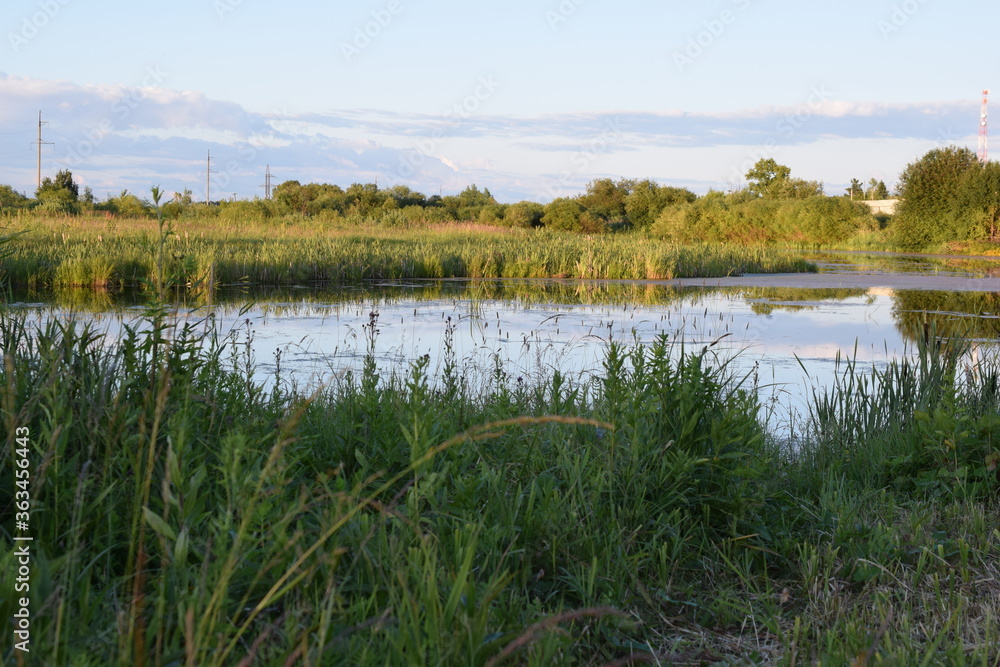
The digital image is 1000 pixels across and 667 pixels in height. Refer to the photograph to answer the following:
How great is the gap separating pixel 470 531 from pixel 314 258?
1269 cm

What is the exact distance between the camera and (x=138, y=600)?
1.50m

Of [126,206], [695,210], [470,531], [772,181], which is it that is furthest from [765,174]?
[470,531]

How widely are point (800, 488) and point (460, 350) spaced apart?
3539mm

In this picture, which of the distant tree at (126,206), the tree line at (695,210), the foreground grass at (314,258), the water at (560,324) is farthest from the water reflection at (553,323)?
the distant tree at (126,206)

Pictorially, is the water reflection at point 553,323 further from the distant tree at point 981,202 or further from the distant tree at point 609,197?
the distant tree at point 609,197

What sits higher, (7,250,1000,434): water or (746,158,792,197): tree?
(746,158,792,197): tree

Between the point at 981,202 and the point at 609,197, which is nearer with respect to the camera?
the point at 981,202

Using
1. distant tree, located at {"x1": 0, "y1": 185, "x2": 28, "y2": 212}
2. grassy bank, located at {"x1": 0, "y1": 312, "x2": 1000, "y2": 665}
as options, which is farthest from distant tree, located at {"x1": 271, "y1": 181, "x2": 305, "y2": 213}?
grassy bank, located at {"x1": 0, "y1": 312, "x2": 1000, "y2": 665}

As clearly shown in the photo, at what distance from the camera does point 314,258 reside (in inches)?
554

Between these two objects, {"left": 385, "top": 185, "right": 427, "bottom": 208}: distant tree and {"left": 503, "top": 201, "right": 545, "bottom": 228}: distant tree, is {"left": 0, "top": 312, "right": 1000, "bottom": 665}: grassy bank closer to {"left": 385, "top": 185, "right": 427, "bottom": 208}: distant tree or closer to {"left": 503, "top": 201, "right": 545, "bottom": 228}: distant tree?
{"left": 503, "top": 201, "right": 545, "bottom": 228}: distant tree

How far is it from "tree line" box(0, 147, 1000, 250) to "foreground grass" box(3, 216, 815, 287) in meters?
9.17

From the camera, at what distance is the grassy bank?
153cm

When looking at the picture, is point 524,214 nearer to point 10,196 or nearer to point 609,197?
point 609,197

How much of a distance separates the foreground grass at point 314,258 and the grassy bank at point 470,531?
28.4 ft
